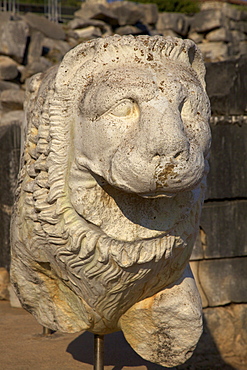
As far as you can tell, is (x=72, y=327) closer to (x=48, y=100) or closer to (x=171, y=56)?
(x=48, y=100)

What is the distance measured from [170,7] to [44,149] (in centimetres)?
1507

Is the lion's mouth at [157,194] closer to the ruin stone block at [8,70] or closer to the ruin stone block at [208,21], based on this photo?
the ruin stone block at [8,70]

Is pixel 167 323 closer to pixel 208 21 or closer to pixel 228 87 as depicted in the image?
pixel 228 87

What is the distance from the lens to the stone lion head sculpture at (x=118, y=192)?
169 cm

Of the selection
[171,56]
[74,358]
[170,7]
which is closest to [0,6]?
[170,7]

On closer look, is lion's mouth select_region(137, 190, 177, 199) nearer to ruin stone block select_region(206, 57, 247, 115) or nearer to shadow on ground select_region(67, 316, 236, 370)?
shadow on ground select_region(67, 316, 236, 370)

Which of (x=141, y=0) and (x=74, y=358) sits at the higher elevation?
(x=141, y=0)

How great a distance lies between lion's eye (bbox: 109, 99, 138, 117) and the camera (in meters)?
1.71

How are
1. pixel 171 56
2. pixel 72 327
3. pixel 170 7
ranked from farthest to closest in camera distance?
pixel 170 7, pixel 72 327, pixel 171 56

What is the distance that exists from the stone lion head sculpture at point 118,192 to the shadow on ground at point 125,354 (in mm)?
925

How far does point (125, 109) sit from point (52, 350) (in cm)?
207

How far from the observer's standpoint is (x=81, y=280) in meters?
2.00

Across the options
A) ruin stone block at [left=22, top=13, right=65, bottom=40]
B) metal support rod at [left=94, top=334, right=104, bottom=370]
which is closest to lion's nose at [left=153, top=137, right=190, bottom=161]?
metal support rod at [left=94, top=334, right=104, bottom=370]

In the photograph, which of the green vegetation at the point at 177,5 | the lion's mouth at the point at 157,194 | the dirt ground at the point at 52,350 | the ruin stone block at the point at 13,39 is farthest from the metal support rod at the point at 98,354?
the green vegetation at the point at 177,5
